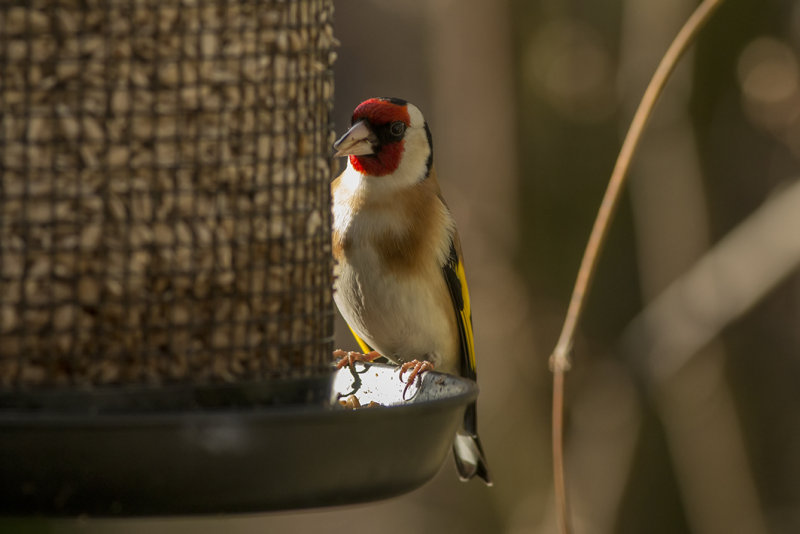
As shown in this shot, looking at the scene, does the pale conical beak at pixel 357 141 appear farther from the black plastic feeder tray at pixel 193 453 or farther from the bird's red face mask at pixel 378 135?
the black plastic feeder tray at pixel 193 453

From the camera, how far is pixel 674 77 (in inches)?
241

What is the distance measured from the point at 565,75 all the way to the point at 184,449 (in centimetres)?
514

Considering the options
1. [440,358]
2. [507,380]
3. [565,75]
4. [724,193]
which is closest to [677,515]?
[507,380]

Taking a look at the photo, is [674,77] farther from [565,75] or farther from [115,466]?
[115,466]

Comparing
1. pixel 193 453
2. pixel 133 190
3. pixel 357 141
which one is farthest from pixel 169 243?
pixel 357 141

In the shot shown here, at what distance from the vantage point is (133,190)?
7.66 feet

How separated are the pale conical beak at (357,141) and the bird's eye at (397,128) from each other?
0.26ft

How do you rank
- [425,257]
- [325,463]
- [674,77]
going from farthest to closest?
[674,77] → [425,257] → [325,463]

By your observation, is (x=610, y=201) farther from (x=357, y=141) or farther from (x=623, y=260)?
(x=623, y=260)

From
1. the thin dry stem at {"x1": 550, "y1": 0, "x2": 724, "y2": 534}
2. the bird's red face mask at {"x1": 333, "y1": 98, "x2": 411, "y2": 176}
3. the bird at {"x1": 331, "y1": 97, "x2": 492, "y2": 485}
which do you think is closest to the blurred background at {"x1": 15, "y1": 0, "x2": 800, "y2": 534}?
the bird at {"x1": 331, "y1": 97, "x2": 492, "y2": 485}

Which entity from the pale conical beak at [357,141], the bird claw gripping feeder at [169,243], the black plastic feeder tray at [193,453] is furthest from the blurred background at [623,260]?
the black plastic feeder tray at [193,453]

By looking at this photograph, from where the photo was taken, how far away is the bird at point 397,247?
4191mm

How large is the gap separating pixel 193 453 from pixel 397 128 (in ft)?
8.10

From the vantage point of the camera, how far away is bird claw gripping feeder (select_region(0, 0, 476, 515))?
7.16 feet
